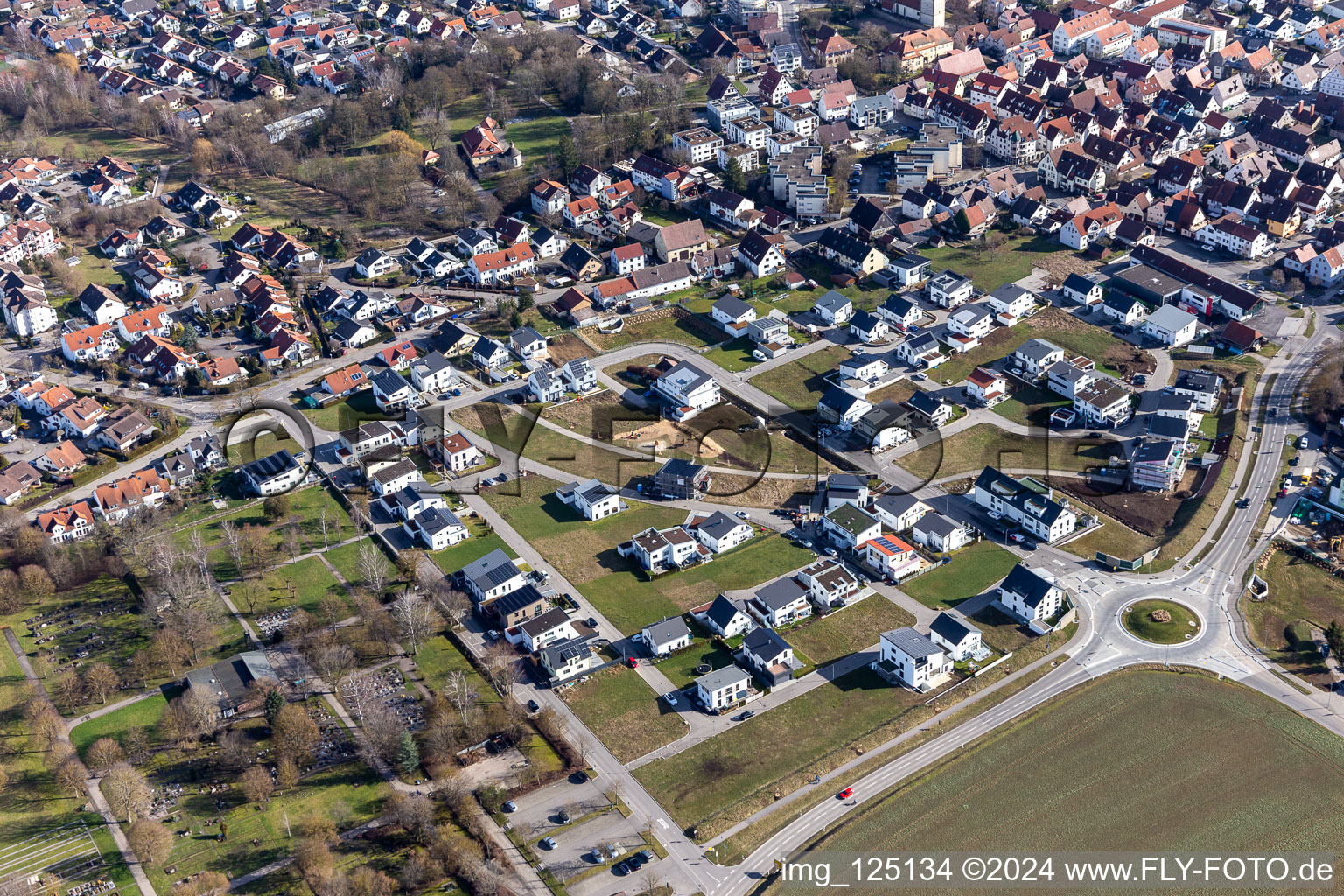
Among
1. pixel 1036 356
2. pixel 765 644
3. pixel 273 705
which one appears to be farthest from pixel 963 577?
pixel 273 705

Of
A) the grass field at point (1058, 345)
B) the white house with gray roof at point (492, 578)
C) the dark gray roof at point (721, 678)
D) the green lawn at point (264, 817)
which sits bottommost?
the green lawn at point (264, 817)

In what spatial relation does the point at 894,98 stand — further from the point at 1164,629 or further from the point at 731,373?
the point at 1164,629

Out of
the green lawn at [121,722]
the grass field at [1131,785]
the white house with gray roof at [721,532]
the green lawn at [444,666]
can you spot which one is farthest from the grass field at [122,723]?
the grass field at [1131,785]

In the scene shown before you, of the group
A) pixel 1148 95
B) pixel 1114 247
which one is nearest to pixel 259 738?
pixel 1114 247

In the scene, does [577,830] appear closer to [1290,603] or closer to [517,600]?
[517,600]

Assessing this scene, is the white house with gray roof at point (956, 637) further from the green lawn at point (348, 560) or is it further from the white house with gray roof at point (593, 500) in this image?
the green lawn at point (348, 560)

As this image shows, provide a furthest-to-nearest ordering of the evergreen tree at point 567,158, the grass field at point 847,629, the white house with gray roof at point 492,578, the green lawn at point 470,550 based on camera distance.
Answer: the evergreen tree at point 567,158 < the green lawn at point 470,550 < the white house with gray roof at point 492,578 < the grass field at point 847,629
